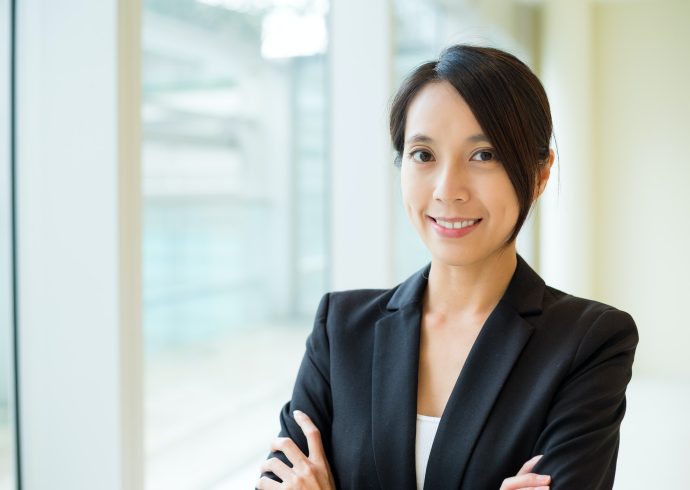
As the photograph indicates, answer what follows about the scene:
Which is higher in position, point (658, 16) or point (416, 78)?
point (658, 16)

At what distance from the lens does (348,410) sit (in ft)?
5.00

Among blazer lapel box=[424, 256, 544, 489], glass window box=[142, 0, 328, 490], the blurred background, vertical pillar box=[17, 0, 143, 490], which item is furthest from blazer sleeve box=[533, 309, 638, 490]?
glass window box=[142, 0, 328, 490]

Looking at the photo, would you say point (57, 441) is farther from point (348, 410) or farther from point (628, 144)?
point (628, 144)

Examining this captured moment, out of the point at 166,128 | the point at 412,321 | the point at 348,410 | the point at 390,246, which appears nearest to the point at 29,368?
the point at 348,410

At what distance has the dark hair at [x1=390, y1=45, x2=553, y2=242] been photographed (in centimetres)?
137

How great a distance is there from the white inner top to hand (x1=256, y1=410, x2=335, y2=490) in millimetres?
191

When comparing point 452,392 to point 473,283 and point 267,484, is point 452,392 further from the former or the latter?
point 267,484

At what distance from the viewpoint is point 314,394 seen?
1596mm

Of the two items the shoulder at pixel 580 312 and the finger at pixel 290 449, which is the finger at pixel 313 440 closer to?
the finger at pixel 290 449

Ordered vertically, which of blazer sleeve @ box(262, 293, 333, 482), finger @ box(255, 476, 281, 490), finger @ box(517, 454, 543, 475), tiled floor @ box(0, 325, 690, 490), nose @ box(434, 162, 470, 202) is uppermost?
nose @ box(434, 162, 470, 202)

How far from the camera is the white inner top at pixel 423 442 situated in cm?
144

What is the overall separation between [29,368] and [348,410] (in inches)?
33.2

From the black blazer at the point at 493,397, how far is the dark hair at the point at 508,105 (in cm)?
24

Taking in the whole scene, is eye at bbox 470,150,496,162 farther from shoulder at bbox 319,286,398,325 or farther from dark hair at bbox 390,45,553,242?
shoulder at bbox 319,286,398,325
